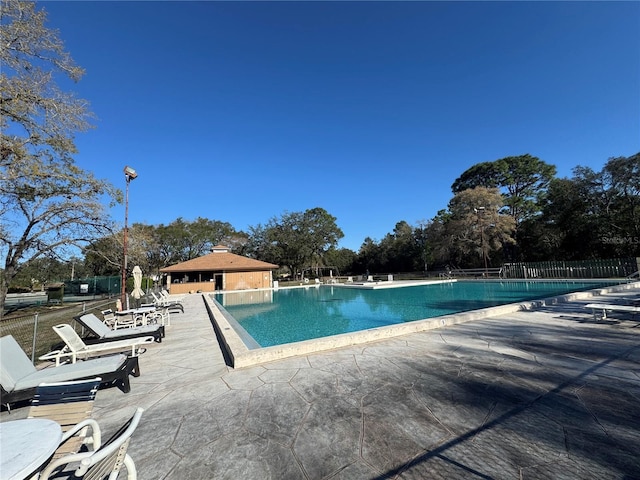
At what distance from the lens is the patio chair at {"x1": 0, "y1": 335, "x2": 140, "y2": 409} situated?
294 centimetres

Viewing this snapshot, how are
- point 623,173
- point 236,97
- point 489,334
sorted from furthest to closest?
point 623,173
point 236,97
point 489,334

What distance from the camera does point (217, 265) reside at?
1029 inches

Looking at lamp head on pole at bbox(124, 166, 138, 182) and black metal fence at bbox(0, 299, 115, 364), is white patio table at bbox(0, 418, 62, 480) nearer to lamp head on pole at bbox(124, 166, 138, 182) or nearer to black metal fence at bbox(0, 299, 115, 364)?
black metal fence at bbox(0, 299, 115, 364)

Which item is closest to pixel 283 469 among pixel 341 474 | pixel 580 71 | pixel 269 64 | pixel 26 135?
pixel 341 474

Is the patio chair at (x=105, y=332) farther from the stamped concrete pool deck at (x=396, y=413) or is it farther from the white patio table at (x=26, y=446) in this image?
the white patio table at (x=26, y=446)

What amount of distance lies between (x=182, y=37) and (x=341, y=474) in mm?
16161

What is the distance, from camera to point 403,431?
235 centimetres

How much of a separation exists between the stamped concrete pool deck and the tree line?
33.9 ft

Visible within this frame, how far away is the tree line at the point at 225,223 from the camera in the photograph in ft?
→ 28.6

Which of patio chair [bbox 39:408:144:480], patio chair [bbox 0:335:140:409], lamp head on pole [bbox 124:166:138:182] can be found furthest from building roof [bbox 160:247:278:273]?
patio chair [bbox 39:408:144:480]

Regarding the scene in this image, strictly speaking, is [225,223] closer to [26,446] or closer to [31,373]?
[31,373]

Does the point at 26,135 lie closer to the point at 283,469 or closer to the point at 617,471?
the point at 283,469

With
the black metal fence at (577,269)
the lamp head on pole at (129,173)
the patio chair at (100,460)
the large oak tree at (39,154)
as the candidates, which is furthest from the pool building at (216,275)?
the patio chair at (100,460)

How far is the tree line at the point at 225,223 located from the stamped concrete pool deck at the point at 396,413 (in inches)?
407
